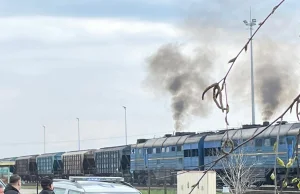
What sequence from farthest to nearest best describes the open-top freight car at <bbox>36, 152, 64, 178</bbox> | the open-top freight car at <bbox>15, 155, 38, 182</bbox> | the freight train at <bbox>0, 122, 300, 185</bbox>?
the open-top freight car at <bbox>15, 155, 38, 182</bbox>
the open-top freight car at <bbox>36, 152, 64, 178</bbox>
the freight train at <bbox>0, 122, 300, 185</bbox>

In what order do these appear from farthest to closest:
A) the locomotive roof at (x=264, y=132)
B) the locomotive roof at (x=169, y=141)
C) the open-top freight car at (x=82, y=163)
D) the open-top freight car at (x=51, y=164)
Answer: the open-top freight car at (x=51, y=164)
the open-top freight car at (x=82, y=163)
the locomotive roof at (x=169, y=141)
the locomotive roof at (x=264, y=132)

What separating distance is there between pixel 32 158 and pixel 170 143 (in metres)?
32.0

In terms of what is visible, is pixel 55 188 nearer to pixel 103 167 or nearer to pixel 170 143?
pixel 170 143

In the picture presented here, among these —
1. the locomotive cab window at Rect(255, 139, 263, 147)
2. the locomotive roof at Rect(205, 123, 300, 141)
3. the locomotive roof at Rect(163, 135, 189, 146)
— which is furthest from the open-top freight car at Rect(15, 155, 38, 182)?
the locomotive cab window at Rect(255, 139, 263, 147)

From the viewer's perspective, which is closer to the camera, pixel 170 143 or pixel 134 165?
pixel 170 143

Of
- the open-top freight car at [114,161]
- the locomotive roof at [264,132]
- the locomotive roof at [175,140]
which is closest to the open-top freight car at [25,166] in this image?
the open-top freight car at [114,161]

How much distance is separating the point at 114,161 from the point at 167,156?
417 inches

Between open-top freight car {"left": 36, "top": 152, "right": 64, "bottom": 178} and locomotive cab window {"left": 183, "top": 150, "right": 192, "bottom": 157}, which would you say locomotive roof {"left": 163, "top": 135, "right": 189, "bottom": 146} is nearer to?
locomotive cab window {"left": 183, "top": 150, "right": 192, "bottom": 157}

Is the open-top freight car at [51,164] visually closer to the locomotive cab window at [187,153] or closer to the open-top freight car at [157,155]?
the open-top freight car at [157,155]

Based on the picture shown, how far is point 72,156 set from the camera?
63.1 m

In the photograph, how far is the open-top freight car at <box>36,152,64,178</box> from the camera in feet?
220

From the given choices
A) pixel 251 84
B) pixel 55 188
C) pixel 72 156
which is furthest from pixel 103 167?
pixel 55 188

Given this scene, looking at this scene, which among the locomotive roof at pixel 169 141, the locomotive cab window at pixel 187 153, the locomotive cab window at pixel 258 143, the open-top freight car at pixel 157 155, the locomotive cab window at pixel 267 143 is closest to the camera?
the locomotive cab window at pixel 267 143

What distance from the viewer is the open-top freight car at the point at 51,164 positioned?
67125mm
